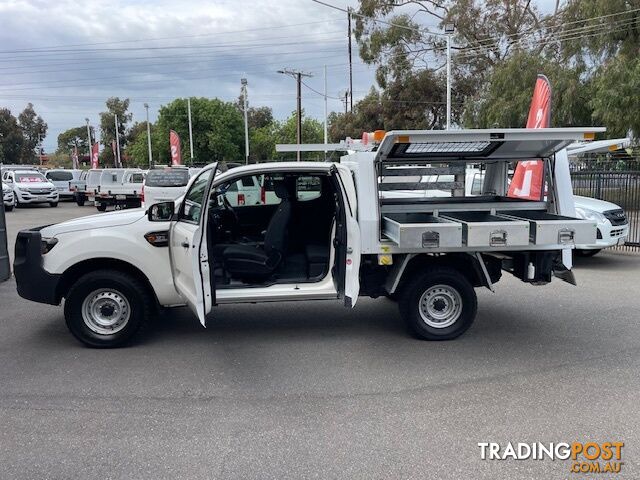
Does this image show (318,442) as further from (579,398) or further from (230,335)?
(230,335)

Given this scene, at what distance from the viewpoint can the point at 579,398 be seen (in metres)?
4.54

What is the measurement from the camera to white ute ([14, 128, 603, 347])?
5383 millimetres

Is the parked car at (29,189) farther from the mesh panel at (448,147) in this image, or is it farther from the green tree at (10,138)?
the green tree at (10,138)

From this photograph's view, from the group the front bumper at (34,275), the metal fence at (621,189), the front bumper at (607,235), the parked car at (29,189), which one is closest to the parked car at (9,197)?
the parked car at (29,189)

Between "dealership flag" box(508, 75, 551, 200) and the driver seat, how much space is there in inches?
113

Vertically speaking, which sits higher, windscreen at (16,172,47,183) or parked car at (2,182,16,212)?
windscreen at (16,172,47,183)

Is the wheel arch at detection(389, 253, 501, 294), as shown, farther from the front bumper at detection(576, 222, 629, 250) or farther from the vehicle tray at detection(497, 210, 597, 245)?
the front bumper at detection(576, 222, 629, 250)

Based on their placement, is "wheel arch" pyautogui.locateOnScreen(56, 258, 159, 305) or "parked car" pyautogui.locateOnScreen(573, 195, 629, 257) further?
"parked car" pyautogui.locateOnScreen(573, 195, 629, 257)

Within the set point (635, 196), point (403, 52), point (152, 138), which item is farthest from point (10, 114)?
point (635, 196)

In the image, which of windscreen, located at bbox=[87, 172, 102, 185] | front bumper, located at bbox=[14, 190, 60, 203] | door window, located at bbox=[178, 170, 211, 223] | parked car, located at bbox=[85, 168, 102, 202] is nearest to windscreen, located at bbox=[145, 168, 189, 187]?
parked car, located at bbox=[85, 168, 102, 202]

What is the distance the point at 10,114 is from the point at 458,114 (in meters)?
Result: 76.1

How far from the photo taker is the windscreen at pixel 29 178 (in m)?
28.0

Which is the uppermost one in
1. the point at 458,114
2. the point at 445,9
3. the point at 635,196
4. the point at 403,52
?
the point at 445,9

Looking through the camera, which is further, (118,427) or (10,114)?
(10,114)
